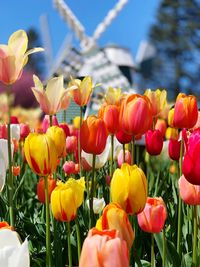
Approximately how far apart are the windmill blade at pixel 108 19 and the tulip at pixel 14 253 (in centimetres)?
1834

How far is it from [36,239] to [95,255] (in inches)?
33.7

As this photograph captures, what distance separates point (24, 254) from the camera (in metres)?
0.74

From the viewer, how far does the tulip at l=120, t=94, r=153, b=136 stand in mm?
1229

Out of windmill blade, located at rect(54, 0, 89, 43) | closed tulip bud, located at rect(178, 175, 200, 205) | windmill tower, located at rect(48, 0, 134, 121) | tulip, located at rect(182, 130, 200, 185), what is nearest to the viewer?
tulip, located at rect(182, 130, 200, 185)

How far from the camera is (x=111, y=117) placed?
144 centimetres

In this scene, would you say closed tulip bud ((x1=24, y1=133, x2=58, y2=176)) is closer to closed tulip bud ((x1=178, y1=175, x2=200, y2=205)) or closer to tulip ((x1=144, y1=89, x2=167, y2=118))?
closed tulip bud ((x1=178, y1=175, x2=200, y2=205))

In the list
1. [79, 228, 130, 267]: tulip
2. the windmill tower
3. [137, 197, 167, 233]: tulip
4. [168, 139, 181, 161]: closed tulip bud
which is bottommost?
[137, 197, 167, 233]: tulip

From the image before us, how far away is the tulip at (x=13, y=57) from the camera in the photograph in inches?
48.7

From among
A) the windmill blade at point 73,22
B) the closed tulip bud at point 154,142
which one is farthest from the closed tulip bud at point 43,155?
the windmill blade at point 73,22

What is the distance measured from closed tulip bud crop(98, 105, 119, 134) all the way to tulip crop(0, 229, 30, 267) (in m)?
0.67

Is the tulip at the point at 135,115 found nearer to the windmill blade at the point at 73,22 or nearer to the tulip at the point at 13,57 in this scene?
the tulip at the point at 13,57

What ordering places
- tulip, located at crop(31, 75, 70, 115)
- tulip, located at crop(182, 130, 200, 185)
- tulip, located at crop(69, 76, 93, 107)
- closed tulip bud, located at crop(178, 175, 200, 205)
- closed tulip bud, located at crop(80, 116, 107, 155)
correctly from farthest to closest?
tulip, located at crop(69, 76, 93, 107) → tulip, located at crop(31, 75, 70, 115) → closed tulip bud, located at crop(80, 116, 107, 155) → closed tulip bud, located at crop(178, 175, 200, 205) → tulip, located at crop(182, 130, 200, 185)

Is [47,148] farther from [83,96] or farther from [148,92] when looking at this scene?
[148,92]

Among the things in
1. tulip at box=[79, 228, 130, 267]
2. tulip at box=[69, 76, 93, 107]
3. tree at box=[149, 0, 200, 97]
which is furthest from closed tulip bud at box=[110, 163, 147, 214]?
tree at box=[149, 0, 200, 97]
